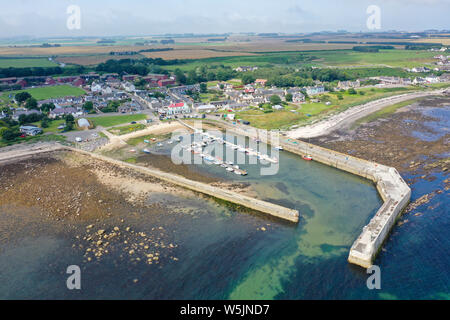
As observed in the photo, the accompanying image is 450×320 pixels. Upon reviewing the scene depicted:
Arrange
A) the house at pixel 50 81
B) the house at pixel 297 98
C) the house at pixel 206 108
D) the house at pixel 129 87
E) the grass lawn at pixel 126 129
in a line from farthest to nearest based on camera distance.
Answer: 1. the house at pixel 50 81
2. the house at pixel 129 87
3. the house at pixel 297 98
4. the house at pixel 206 108
5. the grass lawn at pixel 126 129

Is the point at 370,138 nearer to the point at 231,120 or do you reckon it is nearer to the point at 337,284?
the point at 231,120

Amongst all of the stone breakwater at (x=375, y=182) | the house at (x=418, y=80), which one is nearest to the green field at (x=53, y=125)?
the stone breakwater at (x=375, y=182)

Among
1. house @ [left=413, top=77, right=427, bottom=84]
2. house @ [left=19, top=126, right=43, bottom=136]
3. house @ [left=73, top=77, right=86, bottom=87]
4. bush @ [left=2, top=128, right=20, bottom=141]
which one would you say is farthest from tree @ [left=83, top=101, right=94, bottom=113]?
house @ [left=413, top=77, right=427, bottom=84]

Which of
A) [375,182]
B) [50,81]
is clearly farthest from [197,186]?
[50,81]

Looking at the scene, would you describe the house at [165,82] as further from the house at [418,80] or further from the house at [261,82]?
the house at [418,80]

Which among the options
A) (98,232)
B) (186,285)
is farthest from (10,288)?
(186,285)
